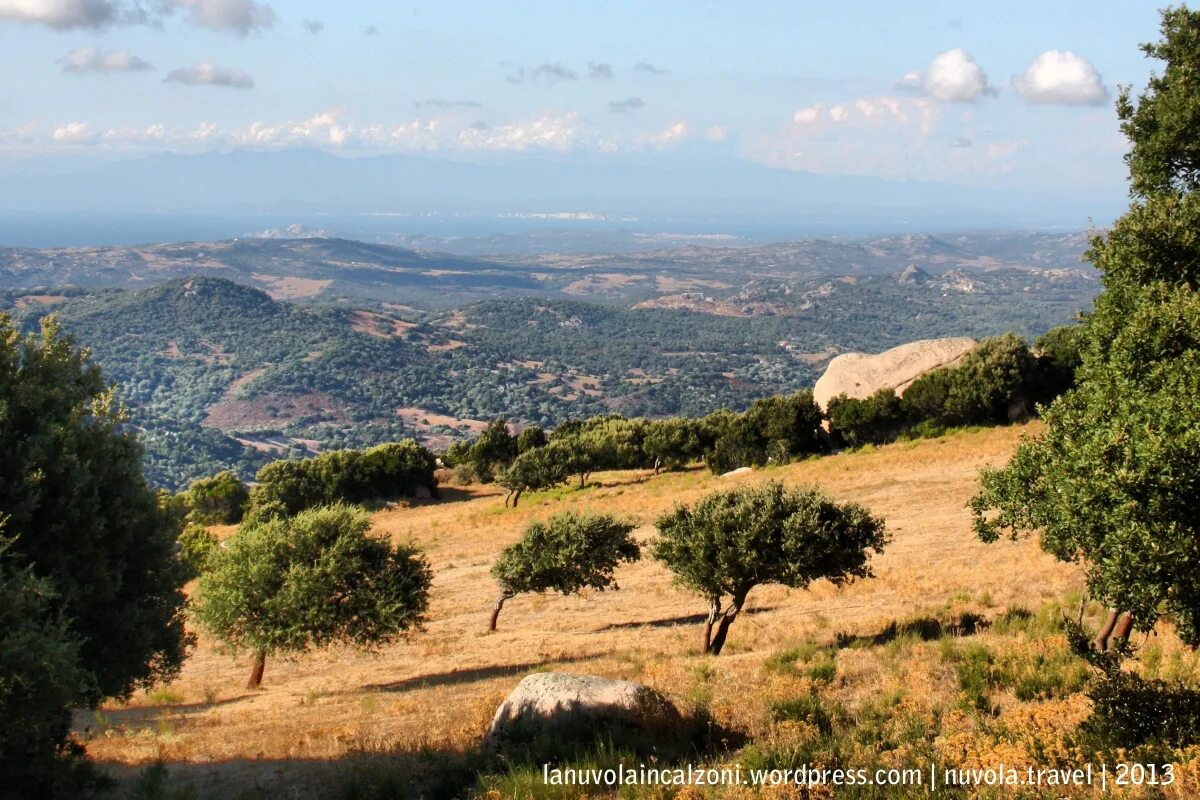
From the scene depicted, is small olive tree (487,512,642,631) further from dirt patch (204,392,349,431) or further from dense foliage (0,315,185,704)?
dirt patch (204,392,349,431)

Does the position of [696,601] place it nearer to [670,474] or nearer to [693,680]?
[693,680]

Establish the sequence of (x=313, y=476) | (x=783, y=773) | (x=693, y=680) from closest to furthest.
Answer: (x=783, y=773) < (x=693, y=680) < (x=313, y=476)

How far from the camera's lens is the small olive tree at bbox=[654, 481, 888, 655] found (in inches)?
758

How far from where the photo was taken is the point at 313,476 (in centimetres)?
6844

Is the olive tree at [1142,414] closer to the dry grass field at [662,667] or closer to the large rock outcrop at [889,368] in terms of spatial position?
the dry grass field at [662,667]

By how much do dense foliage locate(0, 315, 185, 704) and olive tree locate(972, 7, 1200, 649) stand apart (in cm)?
1257

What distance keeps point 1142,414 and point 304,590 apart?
2031 centimetres

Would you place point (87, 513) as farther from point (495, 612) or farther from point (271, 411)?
point (271, 411)

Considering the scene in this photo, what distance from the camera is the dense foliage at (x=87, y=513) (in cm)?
1195

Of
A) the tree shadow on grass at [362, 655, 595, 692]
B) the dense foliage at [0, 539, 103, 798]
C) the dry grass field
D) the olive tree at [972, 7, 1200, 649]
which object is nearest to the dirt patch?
the dry grass field

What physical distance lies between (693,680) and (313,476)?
5840 cm

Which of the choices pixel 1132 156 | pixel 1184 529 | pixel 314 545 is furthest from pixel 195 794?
pixel 1132 156

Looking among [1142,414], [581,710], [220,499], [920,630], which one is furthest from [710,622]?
[220,499]

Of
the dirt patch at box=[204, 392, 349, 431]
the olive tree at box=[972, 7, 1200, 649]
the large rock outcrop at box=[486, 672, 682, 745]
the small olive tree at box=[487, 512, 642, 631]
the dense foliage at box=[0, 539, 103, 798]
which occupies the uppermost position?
the olive tree at box=[972, 7, 1200, 649]
